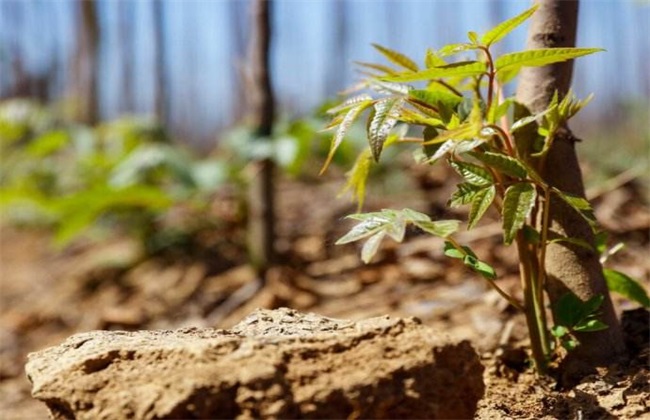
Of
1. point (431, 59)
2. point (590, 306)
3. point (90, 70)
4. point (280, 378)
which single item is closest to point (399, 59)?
point (431, 59)

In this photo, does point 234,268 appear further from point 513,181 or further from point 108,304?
point 513,181

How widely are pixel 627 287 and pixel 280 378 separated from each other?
0.83 m

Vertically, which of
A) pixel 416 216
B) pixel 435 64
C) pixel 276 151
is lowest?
pixel 276 151

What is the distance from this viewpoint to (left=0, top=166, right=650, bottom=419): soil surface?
1240 mm

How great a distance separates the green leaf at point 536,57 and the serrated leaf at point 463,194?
18 centimetres

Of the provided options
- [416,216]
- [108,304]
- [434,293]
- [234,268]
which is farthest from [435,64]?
[108,304]

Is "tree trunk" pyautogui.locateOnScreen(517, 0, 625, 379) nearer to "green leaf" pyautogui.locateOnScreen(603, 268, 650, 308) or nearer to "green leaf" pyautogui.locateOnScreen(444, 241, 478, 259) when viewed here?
"green leaf" pyautogui.locateOnScreen(603, 268, 650, 308)

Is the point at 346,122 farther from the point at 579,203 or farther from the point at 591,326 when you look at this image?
the point at 591,326

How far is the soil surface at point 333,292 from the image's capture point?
1.24 meters

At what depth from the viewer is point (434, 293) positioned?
257 centimetres

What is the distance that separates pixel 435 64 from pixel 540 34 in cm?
34

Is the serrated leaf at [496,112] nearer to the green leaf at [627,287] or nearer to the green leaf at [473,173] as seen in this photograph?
the green leaf at [473,173]

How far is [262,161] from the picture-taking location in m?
3.18

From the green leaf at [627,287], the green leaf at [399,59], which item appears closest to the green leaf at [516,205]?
the green leaf at [399,59]
